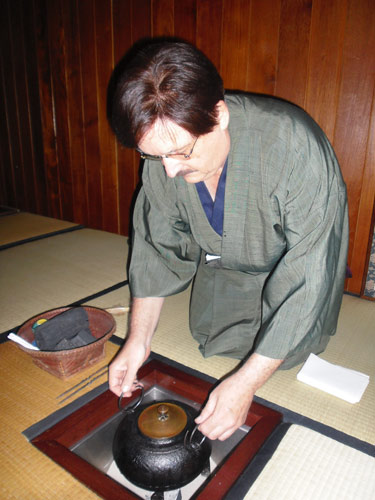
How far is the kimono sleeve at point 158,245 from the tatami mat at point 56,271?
0.79m

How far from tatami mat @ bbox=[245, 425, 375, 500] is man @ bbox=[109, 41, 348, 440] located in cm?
17

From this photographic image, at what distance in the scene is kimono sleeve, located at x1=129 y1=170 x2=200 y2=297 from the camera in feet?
4.83

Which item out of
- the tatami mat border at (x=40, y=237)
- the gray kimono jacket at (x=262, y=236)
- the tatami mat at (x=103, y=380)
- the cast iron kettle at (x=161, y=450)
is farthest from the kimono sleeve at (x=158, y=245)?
the tatami mat border at (x=40, y=237)

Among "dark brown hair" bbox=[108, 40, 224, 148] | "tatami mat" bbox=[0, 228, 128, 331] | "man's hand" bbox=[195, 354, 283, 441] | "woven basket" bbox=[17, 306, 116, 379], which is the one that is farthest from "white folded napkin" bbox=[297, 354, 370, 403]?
"tatami mat" bbox=[0, 228, 128, 331]

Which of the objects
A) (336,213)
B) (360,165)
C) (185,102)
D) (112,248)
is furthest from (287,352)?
(112,248)

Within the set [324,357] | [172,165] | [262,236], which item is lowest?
[324,357]

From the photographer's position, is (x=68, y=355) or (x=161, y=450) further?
(x=68, y=355)

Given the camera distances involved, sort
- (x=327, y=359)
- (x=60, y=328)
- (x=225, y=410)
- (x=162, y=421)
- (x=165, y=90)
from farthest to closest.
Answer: (x=327, y=359) → (x=60, y=328) → (x=162, y=421) → (x=225, y=410) → (x=165, y=90)

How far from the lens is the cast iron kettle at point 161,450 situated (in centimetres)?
114

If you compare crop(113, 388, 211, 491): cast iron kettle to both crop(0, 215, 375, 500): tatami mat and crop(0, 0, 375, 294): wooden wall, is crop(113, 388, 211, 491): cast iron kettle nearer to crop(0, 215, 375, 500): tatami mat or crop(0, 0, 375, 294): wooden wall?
crop(0, 215, 375, 500): tatami mat

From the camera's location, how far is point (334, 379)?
145cm

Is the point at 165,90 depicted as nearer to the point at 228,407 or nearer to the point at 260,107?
the point at 260,107

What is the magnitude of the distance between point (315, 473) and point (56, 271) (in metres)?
1.94

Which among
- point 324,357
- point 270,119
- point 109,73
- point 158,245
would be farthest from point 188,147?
point 109,73
